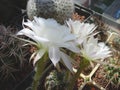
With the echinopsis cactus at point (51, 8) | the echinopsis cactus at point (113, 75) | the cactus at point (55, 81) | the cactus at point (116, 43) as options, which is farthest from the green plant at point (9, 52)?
the cactus at point (116, 43)

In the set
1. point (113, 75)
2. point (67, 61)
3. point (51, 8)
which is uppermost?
point (67, 61)

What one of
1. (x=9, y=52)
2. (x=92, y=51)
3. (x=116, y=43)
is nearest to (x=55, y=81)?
(x=9, y=52)

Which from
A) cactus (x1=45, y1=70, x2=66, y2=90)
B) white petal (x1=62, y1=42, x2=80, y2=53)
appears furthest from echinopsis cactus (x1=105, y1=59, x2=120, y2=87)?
white petal (x1=62, y1=42, x2=80, y2=53)

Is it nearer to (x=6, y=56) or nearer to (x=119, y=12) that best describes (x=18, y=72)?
(x=6, y=56)

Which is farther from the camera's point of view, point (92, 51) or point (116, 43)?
point (116, 43)

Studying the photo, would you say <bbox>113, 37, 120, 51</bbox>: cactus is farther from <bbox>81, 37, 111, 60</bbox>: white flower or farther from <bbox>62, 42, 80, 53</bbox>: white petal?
<bbox>62, 42, 80, 53</bbox>: white petal

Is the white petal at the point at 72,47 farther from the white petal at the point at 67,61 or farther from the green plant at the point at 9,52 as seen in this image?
the green plant at the point at 9,52

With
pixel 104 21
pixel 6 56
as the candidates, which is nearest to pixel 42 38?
pixel 6 56

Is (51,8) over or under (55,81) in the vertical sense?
over

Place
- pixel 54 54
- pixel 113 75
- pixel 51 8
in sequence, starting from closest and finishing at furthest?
pixel 54 54, pixel 113 75, pixel 51 8

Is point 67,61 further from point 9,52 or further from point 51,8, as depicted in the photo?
point 51,8

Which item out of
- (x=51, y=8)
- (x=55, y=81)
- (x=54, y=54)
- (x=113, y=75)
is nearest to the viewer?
(x=54, y=54)
